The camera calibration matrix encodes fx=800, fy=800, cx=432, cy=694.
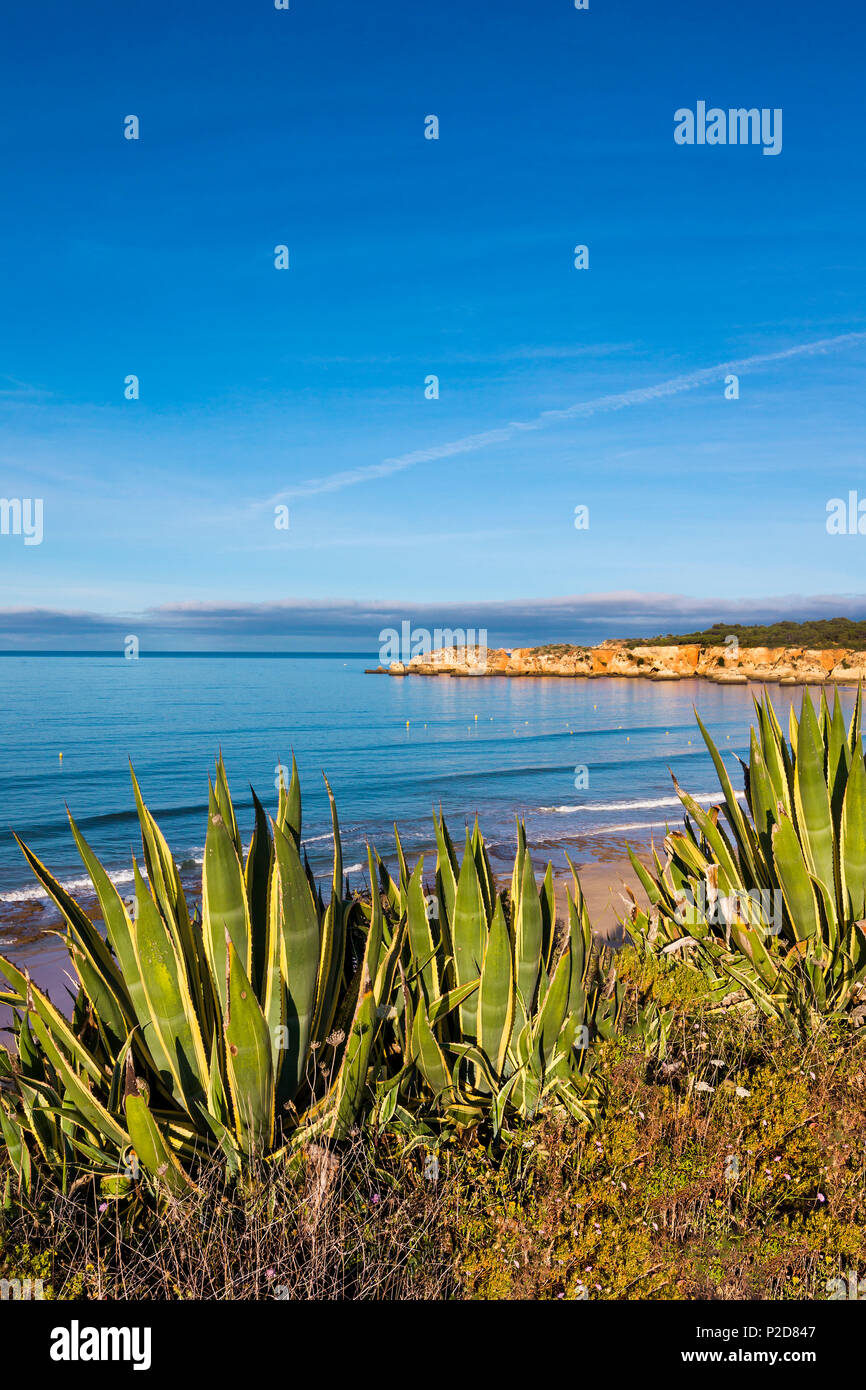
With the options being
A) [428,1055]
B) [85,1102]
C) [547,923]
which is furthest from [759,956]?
[85,1102]

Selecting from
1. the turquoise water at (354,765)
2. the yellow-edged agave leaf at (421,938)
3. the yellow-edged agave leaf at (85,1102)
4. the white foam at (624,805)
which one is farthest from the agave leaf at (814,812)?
the white foam at (624,805)

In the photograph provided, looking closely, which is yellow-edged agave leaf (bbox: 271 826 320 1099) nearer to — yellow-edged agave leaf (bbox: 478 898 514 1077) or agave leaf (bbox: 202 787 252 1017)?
agave leaf (bbox: 202 787 252 1017)

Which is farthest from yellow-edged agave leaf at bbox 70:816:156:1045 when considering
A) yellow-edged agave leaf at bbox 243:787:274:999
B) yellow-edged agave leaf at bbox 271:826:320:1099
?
yellow-edged agave leaf at bbox 271:826:320:1099

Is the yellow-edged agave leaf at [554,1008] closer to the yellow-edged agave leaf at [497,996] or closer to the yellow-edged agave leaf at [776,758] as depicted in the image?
the yellow-edged agave leaf at [497,996]

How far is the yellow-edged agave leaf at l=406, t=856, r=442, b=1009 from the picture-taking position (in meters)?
3.21

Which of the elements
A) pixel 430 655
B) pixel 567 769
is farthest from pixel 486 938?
pixel 430 655

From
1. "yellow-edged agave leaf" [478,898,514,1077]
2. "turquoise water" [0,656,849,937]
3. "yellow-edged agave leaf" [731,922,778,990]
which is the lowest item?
"turquoise water" [0,656,849,937]

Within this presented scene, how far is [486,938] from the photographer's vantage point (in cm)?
307

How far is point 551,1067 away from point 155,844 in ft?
5.55

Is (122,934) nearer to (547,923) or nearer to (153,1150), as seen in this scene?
(153,1150)

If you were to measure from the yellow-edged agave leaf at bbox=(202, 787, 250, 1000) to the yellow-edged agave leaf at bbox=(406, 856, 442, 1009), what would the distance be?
893mm

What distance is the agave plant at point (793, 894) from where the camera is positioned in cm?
395

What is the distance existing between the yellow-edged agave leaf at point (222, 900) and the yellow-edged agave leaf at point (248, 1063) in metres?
0.10
